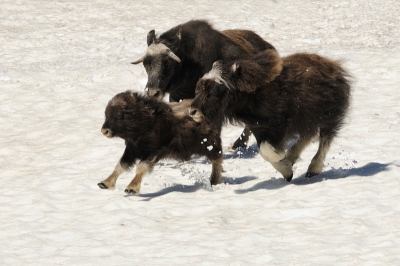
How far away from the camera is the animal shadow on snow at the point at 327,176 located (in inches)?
373

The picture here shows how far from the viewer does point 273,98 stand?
30.0 ft

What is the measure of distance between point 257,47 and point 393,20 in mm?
10190

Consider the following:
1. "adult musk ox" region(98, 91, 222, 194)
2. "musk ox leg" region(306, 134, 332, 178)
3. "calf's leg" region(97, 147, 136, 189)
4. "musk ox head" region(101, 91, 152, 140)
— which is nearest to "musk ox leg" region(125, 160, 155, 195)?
"adult musk ox" region(98, 91, 222, 194)

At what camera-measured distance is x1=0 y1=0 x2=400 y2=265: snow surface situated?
7.14 metres

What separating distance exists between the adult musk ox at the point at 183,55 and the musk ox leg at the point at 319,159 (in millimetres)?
2139

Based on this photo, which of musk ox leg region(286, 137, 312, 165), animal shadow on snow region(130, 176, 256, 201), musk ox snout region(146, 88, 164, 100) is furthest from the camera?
musk ox snout region(146, 88, 164, 100)

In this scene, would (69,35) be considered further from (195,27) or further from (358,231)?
(358,231)

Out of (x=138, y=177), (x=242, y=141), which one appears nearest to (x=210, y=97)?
(x=138, y=177)

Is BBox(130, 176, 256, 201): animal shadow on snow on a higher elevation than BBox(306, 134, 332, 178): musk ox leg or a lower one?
lower

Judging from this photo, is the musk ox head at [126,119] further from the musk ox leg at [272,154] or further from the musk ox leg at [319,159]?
the musk ox leg at [319,159]

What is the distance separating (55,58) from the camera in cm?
1792

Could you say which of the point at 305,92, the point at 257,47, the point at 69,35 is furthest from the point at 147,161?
the point at 69,35

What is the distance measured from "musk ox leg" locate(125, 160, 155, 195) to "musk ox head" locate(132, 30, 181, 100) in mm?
1646

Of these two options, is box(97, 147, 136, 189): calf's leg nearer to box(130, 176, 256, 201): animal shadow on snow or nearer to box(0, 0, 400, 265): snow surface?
box(0, 0, 400, 265): snow surface
